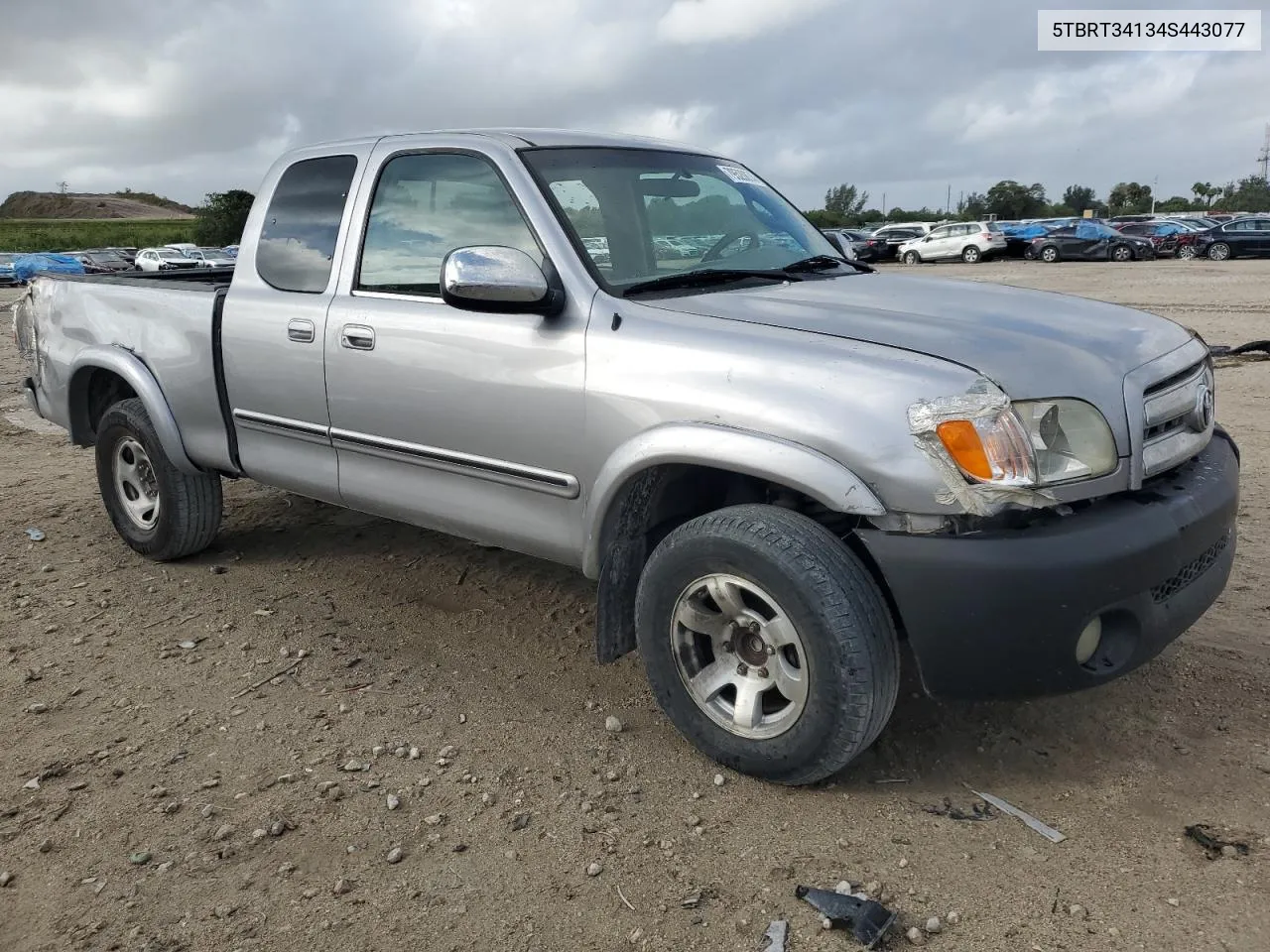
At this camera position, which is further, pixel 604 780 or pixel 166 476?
pixel 166 476

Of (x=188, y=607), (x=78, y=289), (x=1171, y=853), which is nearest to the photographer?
(x=1171, y=853)

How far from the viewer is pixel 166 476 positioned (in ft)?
15.8

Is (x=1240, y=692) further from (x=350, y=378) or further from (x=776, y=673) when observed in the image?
(x=350, y=378)

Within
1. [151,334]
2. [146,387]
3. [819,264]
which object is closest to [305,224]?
[151,334]

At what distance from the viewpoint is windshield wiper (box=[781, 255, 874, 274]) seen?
380cm

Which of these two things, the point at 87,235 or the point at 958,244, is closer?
the point at 958,244

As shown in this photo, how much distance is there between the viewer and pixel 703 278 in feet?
11.4

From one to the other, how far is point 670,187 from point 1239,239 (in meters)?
30.1

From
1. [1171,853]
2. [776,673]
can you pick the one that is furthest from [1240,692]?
[776,673]

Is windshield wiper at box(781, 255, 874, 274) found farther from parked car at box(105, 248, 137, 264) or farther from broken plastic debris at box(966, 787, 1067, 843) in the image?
parked car at box(105, 248, 137, 264)

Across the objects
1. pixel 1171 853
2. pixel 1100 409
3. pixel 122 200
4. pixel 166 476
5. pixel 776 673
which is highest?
pixel 122 200

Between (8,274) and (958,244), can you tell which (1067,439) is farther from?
(8,274)

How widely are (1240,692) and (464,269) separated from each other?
2.86 metres

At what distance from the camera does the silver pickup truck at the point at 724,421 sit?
2.62m
